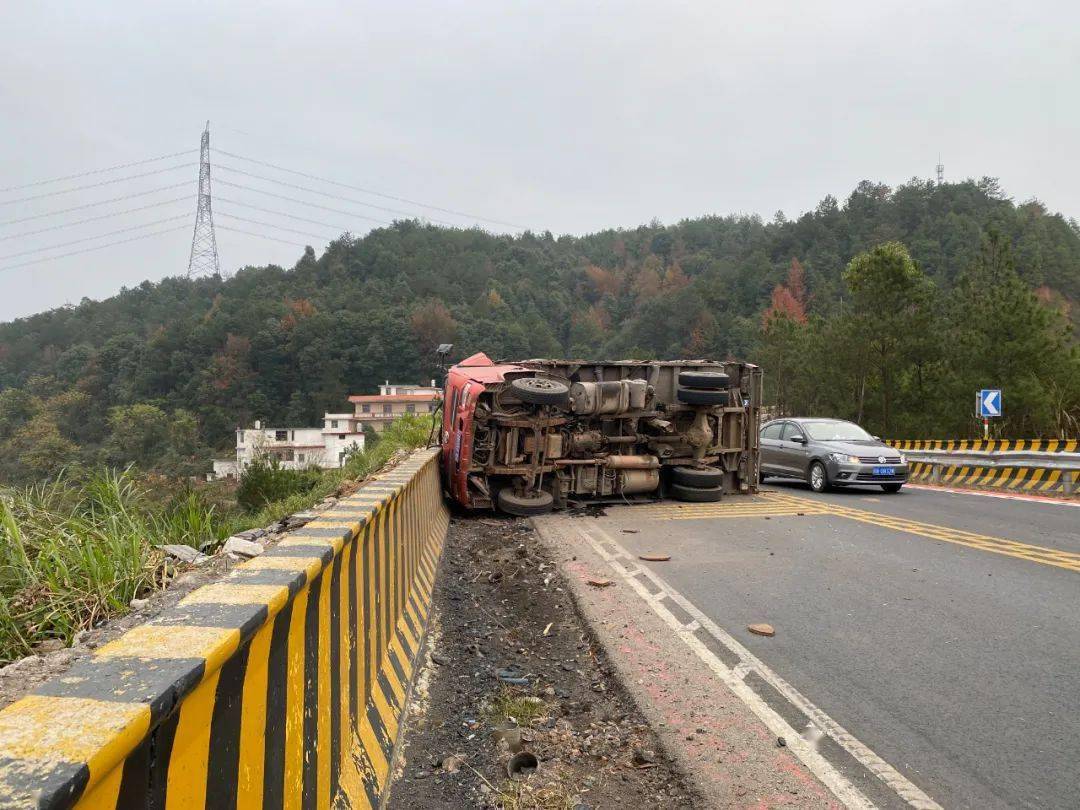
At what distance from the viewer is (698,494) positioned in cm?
1220

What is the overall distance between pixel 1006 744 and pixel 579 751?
2077 mm

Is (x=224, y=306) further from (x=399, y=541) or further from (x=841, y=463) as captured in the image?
(x=399, y=541)

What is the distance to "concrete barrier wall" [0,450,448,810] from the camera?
4.57 feet

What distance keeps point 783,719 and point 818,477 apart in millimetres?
11959

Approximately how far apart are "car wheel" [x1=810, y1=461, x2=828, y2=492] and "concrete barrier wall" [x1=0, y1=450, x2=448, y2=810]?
489 inches

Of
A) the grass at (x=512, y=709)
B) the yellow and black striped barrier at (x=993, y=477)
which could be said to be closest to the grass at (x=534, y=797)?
the grass at (x=512, y=709)

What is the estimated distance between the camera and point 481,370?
11.8 m

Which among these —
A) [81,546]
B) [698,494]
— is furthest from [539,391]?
[81,546]

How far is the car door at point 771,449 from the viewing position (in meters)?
16.5

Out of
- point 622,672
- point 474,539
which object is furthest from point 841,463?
point 622,672

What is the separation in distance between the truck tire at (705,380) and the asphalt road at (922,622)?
2.03m

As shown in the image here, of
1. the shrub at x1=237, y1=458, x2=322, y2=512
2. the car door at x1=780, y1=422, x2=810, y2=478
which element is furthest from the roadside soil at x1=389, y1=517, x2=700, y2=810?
the shrub at x1=237, y1=458, x2=322, y2=512

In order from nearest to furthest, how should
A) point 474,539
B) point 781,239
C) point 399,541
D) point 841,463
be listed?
point 399,541
point 474,539
point 841,463
point 781,239

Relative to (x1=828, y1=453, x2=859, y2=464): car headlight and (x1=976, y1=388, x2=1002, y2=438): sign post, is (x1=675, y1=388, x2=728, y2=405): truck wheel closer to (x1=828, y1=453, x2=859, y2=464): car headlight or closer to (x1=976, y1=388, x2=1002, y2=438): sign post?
(x1=828, y1=453, x2=859, y2=464): car headlight
